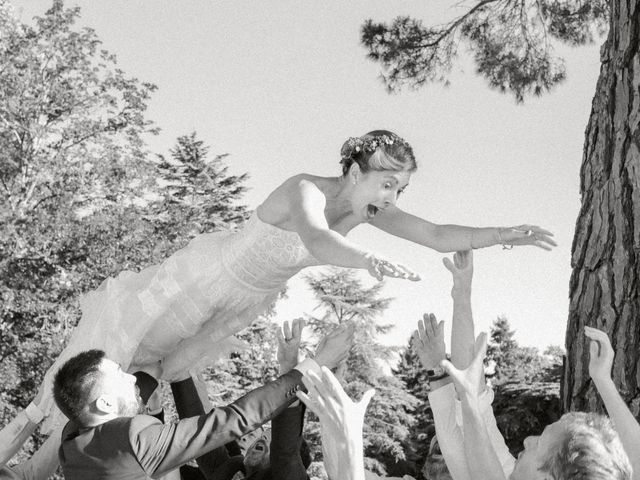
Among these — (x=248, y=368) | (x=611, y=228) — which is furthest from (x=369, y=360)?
(x=611, y=228)

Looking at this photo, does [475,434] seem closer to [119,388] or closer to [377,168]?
[119,388]

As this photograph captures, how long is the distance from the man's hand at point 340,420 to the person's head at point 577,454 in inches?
17.4

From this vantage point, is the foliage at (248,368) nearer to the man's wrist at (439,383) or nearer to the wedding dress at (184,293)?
the wedding dress at (184,293)

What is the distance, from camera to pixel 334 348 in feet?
8.35

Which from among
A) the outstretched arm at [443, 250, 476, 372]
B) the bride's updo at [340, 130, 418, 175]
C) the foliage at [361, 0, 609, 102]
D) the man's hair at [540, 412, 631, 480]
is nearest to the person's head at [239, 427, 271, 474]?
the outstretched arm at [443, 250, 476, 372]

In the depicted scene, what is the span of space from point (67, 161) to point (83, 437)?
14.4 metres

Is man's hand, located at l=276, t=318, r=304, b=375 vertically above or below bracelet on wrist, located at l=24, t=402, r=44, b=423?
above

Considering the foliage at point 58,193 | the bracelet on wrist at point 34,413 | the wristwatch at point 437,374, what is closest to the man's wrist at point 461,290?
the wristwatch at point 437,374

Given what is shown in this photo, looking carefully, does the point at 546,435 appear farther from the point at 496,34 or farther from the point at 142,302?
the point at 496,34

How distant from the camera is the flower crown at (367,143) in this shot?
312 centimetres

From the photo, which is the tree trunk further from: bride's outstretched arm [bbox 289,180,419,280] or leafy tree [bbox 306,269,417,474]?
leafy tree [bbox 306,269,417,474]

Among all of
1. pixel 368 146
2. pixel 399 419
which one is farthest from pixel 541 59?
pixel 399 419

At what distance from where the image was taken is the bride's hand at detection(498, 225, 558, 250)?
2.97 meters

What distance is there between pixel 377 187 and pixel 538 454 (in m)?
1.43
